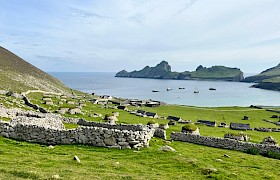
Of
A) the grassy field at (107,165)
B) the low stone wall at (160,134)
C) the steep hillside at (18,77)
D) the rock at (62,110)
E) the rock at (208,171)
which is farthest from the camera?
the steep hillside at (18,77)

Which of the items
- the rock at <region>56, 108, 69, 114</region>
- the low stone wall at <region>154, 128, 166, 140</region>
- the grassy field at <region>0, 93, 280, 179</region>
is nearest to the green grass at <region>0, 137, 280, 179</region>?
the grassy field at <region>0, 93, 280, 179</region>

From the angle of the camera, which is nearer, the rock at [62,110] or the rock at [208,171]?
the rock at [208,171]

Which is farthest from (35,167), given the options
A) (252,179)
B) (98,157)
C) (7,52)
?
(7,52)

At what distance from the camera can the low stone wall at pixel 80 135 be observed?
74.2ft

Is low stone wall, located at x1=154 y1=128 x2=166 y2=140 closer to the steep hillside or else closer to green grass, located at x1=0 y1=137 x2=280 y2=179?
green grass, located at x1=0 y1=137 x2=280 y2=179

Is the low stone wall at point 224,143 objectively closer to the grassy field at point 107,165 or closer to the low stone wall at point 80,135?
the grassy field at point 107,165

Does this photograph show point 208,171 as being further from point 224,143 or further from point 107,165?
point 224,143

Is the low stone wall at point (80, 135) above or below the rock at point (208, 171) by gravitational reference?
above

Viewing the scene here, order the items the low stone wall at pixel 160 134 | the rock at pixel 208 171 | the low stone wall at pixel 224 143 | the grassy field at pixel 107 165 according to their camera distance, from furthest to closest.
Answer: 1. the low stone wall at pixel 160 134
2. the low stone wall at pixel 224 143
3. the rock at pixel 208 171
4. the grassy field at pixel 107 165

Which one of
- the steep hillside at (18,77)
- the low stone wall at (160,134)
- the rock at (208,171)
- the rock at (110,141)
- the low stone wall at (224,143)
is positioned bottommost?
the low stone wall at (224,143)

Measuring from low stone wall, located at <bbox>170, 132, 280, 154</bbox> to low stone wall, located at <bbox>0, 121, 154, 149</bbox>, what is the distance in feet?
45.0

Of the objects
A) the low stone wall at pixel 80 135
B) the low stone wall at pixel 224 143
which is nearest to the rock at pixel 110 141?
the low stone wall at pixel 80 135

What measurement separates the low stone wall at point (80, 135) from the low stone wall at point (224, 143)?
45.0 ft

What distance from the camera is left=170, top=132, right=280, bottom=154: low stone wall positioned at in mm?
31850
